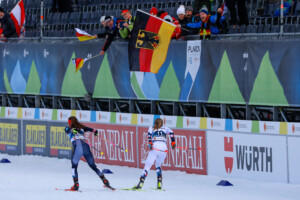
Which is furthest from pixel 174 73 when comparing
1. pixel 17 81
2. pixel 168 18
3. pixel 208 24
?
pixel 17 81

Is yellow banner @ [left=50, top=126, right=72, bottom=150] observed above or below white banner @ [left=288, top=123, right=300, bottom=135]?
below

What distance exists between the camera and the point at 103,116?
21.7m

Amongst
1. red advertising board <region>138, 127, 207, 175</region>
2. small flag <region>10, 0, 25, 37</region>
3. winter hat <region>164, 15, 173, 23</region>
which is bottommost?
red advertising board <region>138, 127, 207, 175</region>

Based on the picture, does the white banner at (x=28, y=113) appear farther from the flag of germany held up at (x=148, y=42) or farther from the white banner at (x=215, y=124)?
the white banner at (x=215, y=124)

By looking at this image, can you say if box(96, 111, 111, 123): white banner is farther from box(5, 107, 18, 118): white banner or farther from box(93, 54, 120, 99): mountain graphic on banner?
box(5, 107, 18, 118): white banner

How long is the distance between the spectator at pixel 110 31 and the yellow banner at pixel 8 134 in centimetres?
533

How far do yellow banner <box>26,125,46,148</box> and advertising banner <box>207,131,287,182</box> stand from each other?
7.06 meters

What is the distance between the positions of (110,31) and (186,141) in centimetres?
393

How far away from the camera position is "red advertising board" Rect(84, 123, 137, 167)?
20.9m

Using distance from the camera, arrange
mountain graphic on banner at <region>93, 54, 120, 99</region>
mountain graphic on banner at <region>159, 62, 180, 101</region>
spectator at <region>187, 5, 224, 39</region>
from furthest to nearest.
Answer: mountain graphic on banner at <region>93, 54, 120, 99</region> → mountain graphic on banner at <region>159, 62, 180, 101</region> → spectator at <region>187, 5, 224, 39</region>

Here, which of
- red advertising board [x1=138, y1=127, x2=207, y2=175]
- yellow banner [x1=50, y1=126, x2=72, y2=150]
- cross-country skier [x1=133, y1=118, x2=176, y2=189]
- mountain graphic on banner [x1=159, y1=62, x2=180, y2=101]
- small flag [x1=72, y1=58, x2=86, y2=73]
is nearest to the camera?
cross-country skier [x1=133, y1=118, x2=176, y2=189]

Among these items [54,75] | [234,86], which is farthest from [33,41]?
[234,86]

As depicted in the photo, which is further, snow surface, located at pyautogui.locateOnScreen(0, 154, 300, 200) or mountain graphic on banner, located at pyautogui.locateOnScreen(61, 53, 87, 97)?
mountain graphic on banner, located at pyautogui.locateOnScreen(61, 53, 87, 97)

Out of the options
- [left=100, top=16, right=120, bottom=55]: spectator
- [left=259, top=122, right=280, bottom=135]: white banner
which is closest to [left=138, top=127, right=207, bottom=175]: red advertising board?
[left=259, top=122, right=280, bottom=135]: white banner
